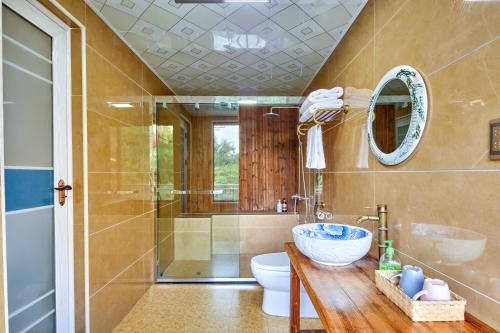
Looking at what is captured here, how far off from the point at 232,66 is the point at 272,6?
0.95 meters

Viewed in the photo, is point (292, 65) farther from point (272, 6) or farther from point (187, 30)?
point (187, 30)

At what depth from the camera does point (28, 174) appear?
1371mm

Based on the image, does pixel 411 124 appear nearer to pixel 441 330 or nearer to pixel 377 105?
pixel 377 105

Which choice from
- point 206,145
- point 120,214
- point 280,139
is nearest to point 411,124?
point 120,214

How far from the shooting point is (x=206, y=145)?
317 centimetres

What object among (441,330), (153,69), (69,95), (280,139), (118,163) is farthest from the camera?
(280,139)

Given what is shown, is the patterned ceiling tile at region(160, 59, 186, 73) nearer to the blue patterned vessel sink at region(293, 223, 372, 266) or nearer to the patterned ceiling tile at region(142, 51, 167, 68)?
the patterned ceiling tile at region(142, 51, 167, 68)

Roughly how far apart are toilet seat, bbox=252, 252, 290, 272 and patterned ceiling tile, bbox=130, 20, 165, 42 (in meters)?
1.99

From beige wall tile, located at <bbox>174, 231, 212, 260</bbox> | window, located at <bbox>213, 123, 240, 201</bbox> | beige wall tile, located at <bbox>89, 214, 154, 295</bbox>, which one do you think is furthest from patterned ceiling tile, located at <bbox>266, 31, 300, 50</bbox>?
beige wall tile, located at <bbox>174, 231, 212, 260</bbox>

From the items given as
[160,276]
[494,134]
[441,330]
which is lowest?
[160,276]

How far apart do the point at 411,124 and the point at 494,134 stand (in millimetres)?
383

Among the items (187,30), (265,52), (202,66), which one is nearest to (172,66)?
(202,66)

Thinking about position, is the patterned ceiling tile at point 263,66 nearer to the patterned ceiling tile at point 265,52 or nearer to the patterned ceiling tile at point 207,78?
the patterned ceiling tile at point 265,52

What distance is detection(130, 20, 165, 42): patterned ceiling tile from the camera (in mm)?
1872
